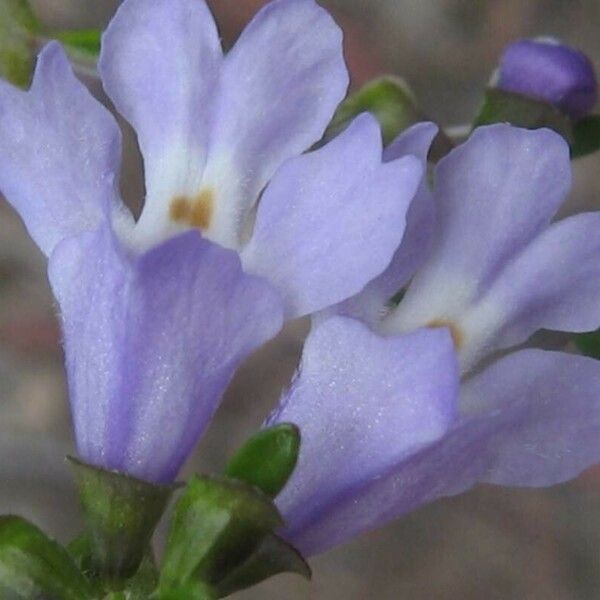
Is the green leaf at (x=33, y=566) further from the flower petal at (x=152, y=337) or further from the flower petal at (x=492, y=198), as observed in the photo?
the flower petal at (x=492, y=198)

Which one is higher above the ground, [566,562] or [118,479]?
[118,479]

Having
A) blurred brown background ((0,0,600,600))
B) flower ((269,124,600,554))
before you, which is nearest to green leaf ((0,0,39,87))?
flower ((269,124,600,554))

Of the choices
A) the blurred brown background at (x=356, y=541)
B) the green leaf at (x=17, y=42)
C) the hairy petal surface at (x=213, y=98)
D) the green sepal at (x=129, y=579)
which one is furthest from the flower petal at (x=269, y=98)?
the blurred brown background at (x=356, y=541)

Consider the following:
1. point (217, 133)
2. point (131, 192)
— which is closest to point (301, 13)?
point (217, 133)

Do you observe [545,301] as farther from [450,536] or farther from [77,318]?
[450,536]

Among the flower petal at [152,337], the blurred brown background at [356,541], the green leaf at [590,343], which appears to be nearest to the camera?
the flower petal at [152,337]

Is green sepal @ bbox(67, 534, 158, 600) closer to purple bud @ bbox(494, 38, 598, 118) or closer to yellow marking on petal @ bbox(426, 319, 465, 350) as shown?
yellow marking on petal @ bbox(426, 319, 465, 350)

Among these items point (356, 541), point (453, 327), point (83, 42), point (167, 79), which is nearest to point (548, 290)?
point (453, 327)
